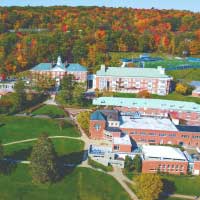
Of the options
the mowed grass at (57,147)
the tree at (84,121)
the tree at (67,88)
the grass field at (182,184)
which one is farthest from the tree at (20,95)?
the grass field at (182,184)

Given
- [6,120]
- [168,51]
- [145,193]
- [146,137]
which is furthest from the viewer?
[168,51]

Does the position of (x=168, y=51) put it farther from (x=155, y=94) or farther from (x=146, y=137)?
(x=146, y=137)

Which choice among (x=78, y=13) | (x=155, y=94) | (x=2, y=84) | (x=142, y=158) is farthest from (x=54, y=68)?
(x=78, y=13)

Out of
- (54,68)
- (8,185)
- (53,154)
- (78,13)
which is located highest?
(78,13)

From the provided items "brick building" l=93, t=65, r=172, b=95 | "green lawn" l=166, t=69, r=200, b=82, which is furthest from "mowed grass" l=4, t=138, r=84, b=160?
"green lawn" l=166, t=69, r=200, b=82

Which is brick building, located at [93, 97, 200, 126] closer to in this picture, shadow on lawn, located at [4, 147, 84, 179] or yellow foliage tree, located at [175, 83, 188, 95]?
yellow foliage tree, located at [175, 83, 188, 95]

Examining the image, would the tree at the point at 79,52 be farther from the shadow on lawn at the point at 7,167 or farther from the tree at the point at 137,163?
the tree at the point at 137,163
